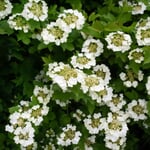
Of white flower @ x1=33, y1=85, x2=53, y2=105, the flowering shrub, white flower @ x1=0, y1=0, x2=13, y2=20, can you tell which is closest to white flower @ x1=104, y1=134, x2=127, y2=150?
the flowering shrub

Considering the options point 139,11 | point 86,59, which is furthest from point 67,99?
point 139,11

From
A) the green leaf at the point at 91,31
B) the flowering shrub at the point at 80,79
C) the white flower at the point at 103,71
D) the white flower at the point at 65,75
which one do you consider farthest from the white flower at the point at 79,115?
the green leaf at the point at 91,31

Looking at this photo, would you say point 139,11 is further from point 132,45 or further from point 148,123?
point 148,123

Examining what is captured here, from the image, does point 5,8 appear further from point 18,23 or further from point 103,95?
point 103,95

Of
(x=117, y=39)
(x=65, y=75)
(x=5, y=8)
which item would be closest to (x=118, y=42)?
(x=117, y=39)

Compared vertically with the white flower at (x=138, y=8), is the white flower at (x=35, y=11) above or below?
below

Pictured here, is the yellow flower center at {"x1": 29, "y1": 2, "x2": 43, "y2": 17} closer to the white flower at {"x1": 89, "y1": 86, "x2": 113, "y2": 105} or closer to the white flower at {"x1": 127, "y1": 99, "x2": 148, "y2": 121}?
the white flower at {"x1": 89, "y1": 86, "x2": 113, "y2": 105}

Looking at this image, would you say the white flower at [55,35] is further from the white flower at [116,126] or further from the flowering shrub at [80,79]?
the white flower at [116,126]
